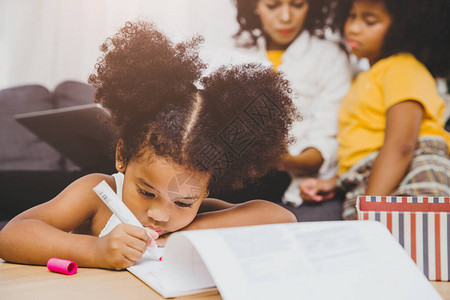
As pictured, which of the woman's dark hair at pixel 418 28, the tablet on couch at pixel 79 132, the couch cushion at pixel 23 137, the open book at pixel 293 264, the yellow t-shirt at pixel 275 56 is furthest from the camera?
the woman's dark hair at pixel 418 28

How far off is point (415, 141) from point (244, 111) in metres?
0.64

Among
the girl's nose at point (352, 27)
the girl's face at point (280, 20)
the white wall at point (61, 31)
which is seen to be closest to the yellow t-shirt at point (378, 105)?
the girl's nose at point (352, 27)

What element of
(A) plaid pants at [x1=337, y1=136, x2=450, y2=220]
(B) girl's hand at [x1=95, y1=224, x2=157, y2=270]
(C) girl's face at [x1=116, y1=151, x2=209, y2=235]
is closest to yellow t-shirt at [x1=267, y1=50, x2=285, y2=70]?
(A) plaid pants at [x1=337, y1=136, x2=450, y2=220]

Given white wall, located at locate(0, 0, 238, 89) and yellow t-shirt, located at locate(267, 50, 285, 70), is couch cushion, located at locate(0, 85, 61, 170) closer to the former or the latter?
Result: white wall, located at locate(0, 0, 238, 89)

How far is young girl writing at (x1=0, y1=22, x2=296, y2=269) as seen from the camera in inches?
31.8

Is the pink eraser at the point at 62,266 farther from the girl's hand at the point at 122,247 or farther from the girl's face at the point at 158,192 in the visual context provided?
the girl's face at the point at 158,192

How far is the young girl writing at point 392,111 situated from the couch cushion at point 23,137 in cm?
59

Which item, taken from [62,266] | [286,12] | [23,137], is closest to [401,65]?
[286,12]

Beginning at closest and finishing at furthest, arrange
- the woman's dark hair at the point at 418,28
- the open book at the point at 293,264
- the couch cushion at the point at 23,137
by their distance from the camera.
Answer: the open book at the point at 293,264 < the couch cushion at the point at 23,137 < the woman's dark hair at the point at 418,28

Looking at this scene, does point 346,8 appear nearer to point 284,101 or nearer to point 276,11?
point 276,11

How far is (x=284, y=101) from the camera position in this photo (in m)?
0.88

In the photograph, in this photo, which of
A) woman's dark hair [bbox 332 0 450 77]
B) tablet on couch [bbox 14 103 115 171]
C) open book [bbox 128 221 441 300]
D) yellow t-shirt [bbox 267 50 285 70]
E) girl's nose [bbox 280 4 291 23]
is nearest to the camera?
open book [bbox 128 221 441 300]

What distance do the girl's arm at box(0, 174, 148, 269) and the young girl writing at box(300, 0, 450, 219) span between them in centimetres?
60

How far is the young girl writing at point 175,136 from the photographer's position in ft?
2.65
